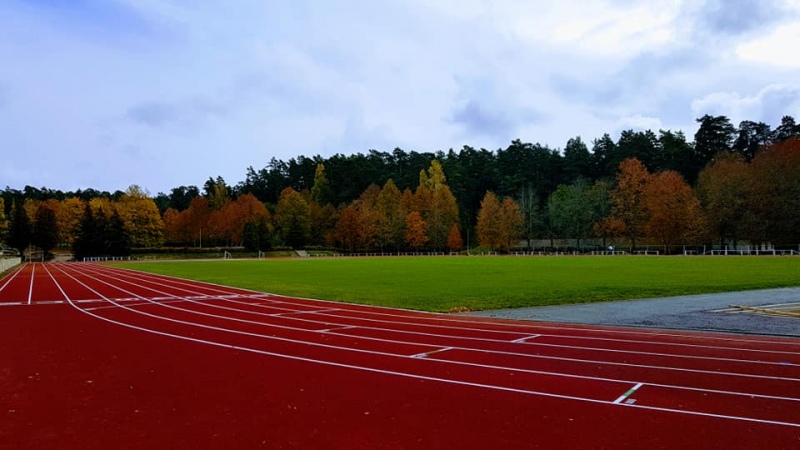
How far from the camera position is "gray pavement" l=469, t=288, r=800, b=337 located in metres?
12.3

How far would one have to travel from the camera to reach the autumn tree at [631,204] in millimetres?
78188

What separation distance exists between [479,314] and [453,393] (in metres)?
8.15

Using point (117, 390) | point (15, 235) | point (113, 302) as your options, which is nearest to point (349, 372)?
point (117, 390)

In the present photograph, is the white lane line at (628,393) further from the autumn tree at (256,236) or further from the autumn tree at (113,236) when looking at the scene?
the autumn tree at (256,236)

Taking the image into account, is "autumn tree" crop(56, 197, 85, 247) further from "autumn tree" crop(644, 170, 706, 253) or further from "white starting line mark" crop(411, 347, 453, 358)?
"white starting line mark" crop(411, 347, 453, 358)

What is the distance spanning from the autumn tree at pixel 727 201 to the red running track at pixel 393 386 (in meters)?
64.8

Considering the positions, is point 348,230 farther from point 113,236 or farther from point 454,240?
point 113,236

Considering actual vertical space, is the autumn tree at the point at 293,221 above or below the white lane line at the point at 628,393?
above

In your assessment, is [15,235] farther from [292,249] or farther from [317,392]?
[317,392]

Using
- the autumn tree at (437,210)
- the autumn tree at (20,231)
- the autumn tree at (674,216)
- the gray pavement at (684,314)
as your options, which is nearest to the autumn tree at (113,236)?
the autumn tree at (20,231)

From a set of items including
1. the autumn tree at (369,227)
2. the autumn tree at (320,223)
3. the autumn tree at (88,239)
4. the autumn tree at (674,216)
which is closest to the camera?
the autumn tree at (674,216)

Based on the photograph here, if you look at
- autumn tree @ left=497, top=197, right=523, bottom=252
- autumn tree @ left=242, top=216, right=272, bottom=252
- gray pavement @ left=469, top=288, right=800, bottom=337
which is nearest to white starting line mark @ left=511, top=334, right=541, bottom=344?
gray pavement @ left=469, top=288, right=800, bottom=337

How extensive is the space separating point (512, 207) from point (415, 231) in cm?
1711

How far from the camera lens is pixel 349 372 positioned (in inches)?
328
